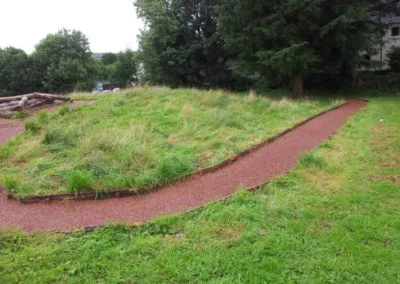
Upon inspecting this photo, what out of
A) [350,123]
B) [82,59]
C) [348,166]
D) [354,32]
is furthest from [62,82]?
[348,166]

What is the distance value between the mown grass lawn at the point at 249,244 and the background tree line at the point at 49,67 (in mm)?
40450

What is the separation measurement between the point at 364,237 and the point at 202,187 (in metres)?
2.39

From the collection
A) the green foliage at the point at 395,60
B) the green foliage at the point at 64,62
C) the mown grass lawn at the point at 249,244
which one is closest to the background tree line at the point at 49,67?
the green foliage at the point at 64,62

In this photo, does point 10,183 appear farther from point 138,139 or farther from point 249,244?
point 249,244

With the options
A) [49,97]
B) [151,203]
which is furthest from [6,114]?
[151,203]

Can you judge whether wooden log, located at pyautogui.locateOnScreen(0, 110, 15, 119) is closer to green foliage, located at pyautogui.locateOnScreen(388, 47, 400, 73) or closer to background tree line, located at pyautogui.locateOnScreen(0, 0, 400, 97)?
background tree line, located at pyautogui.locateOnScreen(0, 0, 400, 97)

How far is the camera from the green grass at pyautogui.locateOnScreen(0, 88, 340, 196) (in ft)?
19.1

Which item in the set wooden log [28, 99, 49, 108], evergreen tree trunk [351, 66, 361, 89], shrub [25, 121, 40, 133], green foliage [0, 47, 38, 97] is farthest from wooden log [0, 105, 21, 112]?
green foliage [0, 47, 38, 97]

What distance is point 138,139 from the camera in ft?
25.7

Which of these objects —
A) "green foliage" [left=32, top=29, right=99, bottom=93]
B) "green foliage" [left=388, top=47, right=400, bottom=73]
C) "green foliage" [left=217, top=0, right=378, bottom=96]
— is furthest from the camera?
"green foliage" [left=32, top=29, right=99, bottom=93]

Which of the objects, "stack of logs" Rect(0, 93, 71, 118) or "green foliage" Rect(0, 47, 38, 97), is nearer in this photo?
"stack of logs" Rect(0, 93, 71, 118)

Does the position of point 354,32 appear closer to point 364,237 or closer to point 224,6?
point 224,6

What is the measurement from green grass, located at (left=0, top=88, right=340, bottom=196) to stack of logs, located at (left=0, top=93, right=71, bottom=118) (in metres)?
2.89

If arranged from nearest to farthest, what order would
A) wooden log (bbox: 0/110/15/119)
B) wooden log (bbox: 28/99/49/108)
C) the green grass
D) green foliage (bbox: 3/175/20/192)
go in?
green foliage (bbox: 3/175/20/192) < the green grass < wooden log (bbox: 0/110/15/119) < wooden log (bbox: 28/99/49/108)
